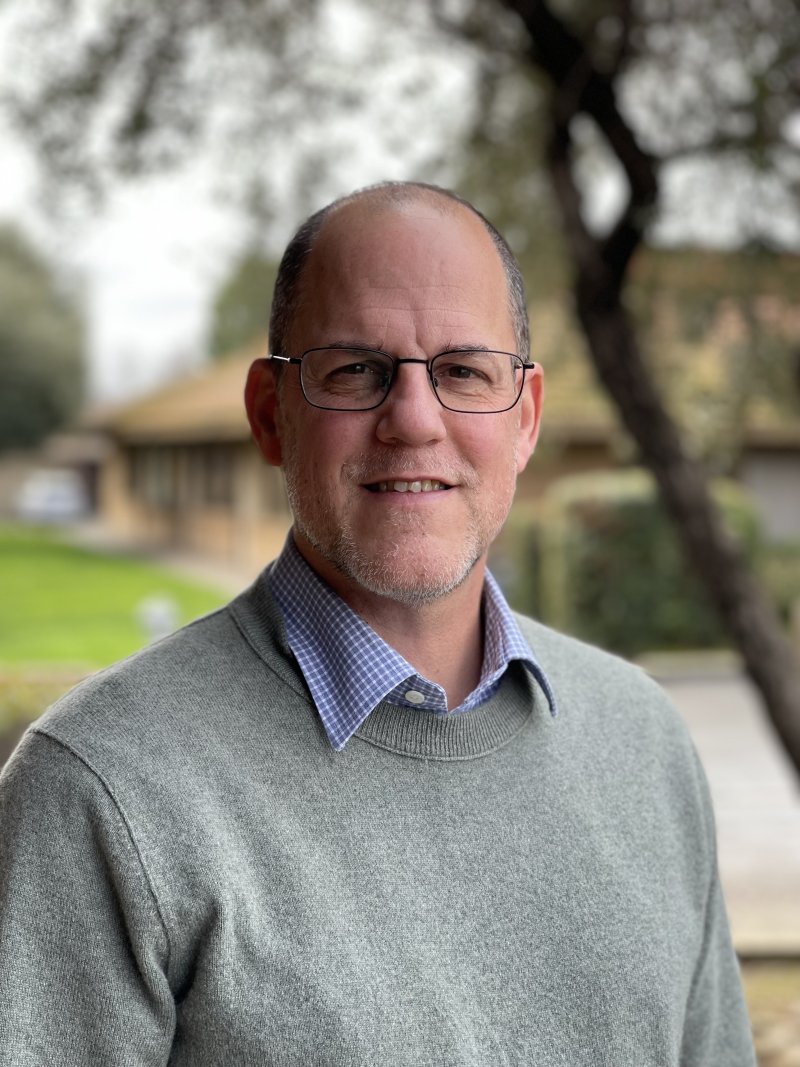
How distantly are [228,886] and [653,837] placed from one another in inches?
28.0

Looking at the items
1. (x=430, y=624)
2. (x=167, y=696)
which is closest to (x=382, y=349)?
(x=430, y=624)

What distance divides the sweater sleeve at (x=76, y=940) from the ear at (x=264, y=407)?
669mm

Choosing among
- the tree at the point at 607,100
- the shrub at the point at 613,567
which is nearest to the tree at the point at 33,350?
the shrub at the point at 613,567

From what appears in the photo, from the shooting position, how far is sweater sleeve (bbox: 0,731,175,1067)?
4.33 ft

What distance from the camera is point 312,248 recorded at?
1.69 m

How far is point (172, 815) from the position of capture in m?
1.40

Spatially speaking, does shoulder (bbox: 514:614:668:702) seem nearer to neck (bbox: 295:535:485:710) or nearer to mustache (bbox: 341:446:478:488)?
neck (bbox: 295:535:485:710)

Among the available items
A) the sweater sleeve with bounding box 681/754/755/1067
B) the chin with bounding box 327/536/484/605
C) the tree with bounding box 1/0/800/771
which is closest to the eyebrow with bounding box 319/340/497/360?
the chin with bounding box 327/536/484/605

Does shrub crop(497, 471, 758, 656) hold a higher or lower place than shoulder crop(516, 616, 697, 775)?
lower

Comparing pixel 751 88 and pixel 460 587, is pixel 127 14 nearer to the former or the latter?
pixel 751 88

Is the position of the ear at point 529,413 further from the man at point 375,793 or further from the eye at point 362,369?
the eye at point 362,369

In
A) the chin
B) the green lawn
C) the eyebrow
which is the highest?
the eyebrow

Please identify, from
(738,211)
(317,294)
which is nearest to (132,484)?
(738,211)

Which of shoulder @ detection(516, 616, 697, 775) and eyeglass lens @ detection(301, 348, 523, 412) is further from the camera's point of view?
shoulder @ detection(516, 616, 697, 775)
